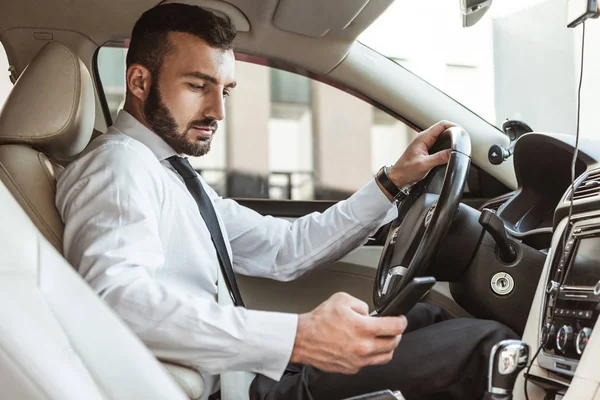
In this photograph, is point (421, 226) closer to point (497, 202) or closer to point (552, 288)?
point (552, 288)

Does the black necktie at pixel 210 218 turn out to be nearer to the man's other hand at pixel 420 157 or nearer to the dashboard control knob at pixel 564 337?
the man's other hand at pixel 420 157

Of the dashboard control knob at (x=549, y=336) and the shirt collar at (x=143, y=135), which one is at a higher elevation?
the shirt collar at (x=143, y=135)

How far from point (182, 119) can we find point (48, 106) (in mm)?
331

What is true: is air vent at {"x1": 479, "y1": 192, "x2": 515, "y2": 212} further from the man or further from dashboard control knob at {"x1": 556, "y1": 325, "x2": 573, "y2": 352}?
dashboard control knob at {"x1": 556, "y1": 325, "x2": 573, "y2": 352}

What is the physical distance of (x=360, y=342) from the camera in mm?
1054

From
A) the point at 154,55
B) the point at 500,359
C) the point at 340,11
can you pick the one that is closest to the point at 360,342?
the point at 500,359

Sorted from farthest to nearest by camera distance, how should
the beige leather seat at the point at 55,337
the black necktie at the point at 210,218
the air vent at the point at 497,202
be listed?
the air vent at the point at 497,202
the black necktie at the point at 210,218
the beige leather seat at the point at 55,337

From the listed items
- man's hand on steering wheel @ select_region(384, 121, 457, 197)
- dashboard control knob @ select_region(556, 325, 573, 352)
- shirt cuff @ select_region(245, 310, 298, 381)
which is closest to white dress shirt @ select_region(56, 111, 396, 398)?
shirt cuff @ select_region(245, 310, 298, 381)

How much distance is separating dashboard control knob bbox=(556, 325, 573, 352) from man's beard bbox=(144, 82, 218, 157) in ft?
2.96

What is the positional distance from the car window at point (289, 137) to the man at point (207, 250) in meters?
0.27

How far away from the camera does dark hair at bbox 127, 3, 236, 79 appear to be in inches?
66.4

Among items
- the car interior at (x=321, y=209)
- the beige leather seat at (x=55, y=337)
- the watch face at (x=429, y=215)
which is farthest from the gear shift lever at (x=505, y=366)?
the beige leather seat at (x=55, y=337)

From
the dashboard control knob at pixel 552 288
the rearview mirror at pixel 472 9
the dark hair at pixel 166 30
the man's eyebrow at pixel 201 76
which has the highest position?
the rearview mirror at pixel 472 9

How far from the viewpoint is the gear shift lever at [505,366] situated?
1.15 m
